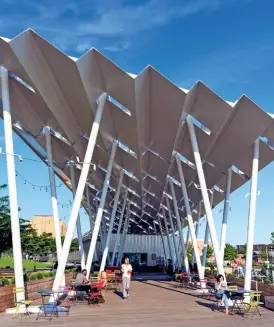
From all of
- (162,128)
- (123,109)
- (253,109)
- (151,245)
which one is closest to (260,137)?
(253,109)

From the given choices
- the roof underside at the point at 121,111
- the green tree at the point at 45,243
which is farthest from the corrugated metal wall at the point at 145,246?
the roof underside at the point at 121,111

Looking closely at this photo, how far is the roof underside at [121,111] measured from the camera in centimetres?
1247

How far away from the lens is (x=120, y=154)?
951 inches

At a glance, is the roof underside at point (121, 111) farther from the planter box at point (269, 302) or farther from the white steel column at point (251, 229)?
the planter box at point (269, 302)

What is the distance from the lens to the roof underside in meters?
12.5

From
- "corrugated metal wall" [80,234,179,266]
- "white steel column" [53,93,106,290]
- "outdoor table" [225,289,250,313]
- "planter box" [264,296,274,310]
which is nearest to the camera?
"outdoor table" [225,289,250,313]

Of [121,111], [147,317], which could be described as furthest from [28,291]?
[121,111]

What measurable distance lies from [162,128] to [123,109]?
95.8 inches

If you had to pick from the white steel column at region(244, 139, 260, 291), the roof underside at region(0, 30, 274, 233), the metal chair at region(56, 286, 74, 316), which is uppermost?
the roof underside at region(0, 30, 274, 233)

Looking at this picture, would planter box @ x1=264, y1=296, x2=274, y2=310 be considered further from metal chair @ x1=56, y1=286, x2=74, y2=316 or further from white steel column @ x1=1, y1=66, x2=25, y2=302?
white steel column @ x1=1, y1=66, x2=25, y2=302

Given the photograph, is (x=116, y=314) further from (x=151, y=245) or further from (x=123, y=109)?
(x=151, y=245)

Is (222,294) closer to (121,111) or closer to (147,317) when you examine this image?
(147,317)

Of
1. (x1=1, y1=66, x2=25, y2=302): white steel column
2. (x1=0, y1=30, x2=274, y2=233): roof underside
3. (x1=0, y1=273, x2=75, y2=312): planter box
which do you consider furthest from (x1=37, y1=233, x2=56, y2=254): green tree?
(x1=1, y1=66, x2=25, y2=302): white steel column

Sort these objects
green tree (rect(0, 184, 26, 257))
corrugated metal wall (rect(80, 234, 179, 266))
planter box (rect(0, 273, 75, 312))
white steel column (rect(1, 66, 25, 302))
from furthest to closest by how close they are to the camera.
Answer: corrugated metal wall (rect(80, 234, 179, 266)), green tree (rect(0, 184, 26, 257)), white steel column (rect(1, 66, 25, 302)), planter box (rect(0, 273, 75, 312))
